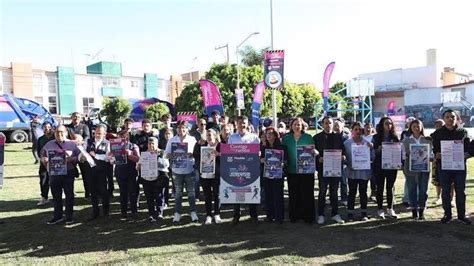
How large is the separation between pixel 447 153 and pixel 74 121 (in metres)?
8.27

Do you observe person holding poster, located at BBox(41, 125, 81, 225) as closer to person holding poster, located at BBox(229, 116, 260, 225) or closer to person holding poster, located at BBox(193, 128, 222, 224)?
person holding poster, located at BBox(193, 128, 222, 224)

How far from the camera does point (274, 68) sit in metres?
16.0

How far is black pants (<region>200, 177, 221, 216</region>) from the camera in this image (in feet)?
25.7

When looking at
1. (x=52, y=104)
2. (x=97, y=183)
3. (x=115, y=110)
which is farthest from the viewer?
(x=52, y=104)

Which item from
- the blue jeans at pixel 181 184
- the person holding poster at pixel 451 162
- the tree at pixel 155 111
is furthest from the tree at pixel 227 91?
the person holding poster at pixel 451 162

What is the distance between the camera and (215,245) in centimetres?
668

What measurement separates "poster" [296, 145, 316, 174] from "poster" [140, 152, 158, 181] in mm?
2519

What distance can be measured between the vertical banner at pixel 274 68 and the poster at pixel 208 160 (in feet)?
28.6

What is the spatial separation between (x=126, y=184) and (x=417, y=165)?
528 cm

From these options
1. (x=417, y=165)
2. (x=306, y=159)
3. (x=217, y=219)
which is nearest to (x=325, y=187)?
(x=306, y=159)

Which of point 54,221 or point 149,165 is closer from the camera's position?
point 149,165

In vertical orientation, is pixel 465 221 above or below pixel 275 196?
below

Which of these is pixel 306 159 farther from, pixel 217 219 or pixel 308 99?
pixel 308 99

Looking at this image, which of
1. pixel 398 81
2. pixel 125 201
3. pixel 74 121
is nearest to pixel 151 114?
pixel 74 121
